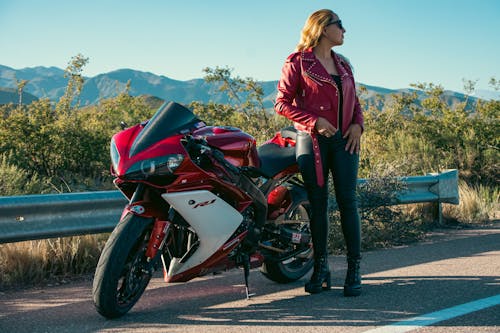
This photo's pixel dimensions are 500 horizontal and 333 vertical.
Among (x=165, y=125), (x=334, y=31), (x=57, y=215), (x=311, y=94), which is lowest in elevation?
(x=57, y=215)

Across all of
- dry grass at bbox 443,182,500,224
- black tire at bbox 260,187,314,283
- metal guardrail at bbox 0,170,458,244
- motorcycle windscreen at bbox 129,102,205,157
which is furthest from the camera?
dry grass at bbox 443,182,500,224

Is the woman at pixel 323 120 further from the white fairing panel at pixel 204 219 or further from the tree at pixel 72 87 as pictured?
the tree at pixel 72 87

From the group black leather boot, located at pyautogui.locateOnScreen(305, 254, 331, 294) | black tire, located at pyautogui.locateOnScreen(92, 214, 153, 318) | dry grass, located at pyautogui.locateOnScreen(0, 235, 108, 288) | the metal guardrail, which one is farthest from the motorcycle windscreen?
dry grass, located at pyautogui.locateOnScreen(0, 235, 108, 288)

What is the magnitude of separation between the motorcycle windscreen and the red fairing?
110mm

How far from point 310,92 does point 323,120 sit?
26cm

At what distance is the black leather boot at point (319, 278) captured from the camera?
203 inches

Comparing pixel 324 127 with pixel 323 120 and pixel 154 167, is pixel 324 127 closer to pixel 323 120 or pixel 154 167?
pixel 323 120

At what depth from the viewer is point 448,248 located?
24.1 ft

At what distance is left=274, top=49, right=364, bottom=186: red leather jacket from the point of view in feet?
16.8

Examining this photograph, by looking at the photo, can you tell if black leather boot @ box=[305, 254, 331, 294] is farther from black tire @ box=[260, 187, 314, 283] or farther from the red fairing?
the red fairing

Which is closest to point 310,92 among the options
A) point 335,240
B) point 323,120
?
point 323,120

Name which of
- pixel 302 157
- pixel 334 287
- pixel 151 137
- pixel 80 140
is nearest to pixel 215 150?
pixel 151 137

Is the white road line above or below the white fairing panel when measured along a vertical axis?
below

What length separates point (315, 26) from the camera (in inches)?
204
